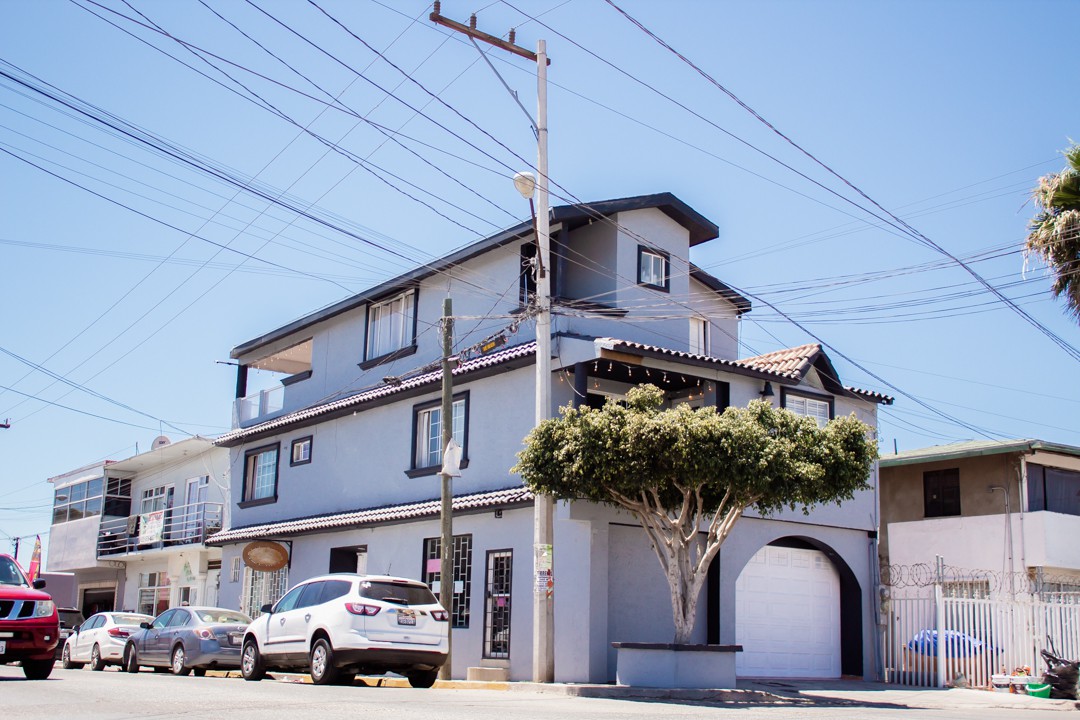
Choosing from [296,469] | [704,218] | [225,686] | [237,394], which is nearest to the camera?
[225,686]

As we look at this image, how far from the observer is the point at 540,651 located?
1736cm

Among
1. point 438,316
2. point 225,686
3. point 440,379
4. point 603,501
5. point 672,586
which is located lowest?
point 225,686

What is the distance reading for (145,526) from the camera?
35500 mm

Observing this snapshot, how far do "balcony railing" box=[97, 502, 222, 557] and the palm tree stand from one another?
2299 centimetres

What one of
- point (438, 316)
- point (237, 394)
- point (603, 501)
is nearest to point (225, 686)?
point (603, 501)

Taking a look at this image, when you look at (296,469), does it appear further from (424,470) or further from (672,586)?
(672,586)

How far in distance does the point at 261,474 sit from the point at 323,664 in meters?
15.5

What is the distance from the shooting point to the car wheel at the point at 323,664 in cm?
1575

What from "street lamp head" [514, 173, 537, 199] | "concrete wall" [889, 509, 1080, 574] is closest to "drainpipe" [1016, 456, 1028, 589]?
"concrete wall" [889, 509, 1080, 574]

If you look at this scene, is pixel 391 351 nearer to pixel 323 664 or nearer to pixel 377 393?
pixel 377 393

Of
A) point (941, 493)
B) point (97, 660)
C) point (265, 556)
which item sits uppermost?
point (941, 493)

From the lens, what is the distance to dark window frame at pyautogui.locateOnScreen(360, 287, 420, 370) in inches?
1026

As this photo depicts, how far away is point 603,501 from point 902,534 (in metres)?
13.5

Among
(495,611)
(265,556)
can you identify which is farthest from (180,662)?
(265,556)
